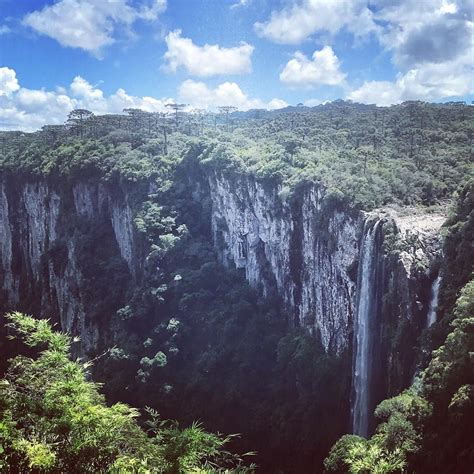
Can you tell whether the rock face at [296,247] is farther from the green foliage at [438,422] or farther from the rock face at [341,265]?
the green foliage at [438,422]

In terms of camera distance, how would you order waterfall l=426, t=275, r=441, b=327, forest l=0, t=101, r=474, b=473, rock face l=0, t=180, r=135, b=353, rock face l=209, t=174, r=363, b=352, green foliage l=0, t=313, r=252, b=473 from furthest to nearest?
1. rock face l=0, t=180, r=135, b=353
2. rock face l=209, t=174, r=363, b=352
3. waterfall l=426, t=275, r=441, b=327
4. forest l=0, t=101, r=474, b=473
5. green foliage l=0, t=313, r=252, b=473

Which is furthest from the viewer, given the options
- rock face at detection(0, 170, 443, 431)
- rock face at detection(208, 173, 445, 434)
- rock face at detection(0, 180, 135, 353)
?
rock face at detection(0, 180, 135, 353)

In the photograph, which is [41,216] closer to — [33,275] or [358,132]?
[33,275]

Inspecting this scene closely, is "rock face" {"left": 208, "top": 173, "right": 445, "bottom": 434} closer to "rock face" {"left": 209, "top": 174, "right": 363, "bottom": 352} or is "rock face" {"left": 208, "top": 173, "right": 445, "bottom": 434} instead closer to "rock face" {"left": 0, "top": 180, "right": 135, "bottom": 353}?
"rock face" {"left": 209, "top": 174, "right": 363, "bottom": 352}

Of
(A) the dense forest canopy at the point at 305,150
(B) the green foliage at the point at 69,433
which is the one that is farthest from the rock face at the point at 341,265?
(B) the green foliage at the point at 69,433

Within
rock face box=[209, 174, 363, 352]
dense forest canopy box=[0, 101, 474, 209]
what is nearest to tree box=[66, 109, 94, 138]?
dense forest canopy box=[0, 101, 474, 209]

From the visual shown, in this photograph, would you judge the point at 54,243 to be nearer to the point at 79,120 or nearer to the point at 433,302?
the point at 79,120

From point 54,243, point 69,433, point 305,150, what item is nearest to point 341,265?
point 305,150
